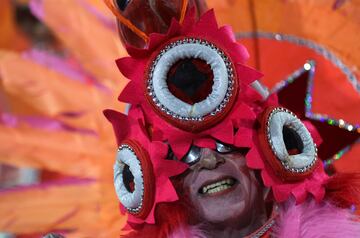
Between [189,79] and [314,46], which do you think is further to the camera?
[314,46]

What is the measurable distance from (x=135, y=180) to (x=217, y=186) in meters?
0.15

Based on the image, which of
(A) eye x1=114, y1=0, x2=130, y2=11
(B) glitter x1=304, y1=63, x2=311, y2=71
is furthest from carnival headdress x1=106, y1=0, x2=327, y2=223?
(B) glitter x1=304, y1=63, x2=311, y2=71

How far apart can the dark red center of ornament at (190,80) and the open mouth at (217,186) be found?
0.49 ft

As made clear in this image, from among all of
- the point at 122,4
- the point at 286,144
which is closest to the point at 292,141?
the point at 286,144

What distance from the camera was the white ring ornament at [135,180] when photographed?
4.13 ft

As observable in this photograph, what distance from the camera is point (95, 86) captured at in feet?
6.28

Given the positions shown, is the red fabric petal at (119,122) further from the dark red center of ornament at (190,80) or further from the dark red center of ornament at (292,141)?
the dark red center of ornament at (292,141)

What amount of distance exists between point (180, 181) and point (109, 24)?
0.71 metres

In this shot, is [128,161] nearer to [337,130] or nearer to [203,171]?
[203,171]

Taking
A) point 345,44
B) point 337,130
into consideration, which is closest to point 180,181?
point 337,130

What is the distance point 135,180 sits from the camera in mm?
1263

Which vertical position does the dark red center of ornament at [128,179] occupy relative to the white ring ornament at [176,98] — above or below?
below

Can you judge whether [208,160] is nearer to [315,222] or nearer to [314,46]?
[315,222]

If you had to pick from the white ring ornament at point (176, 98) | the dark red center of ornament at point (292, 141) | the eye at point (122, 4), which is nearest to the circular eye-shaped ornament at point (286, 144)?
the dark red center of ornament at point (292, 141)
